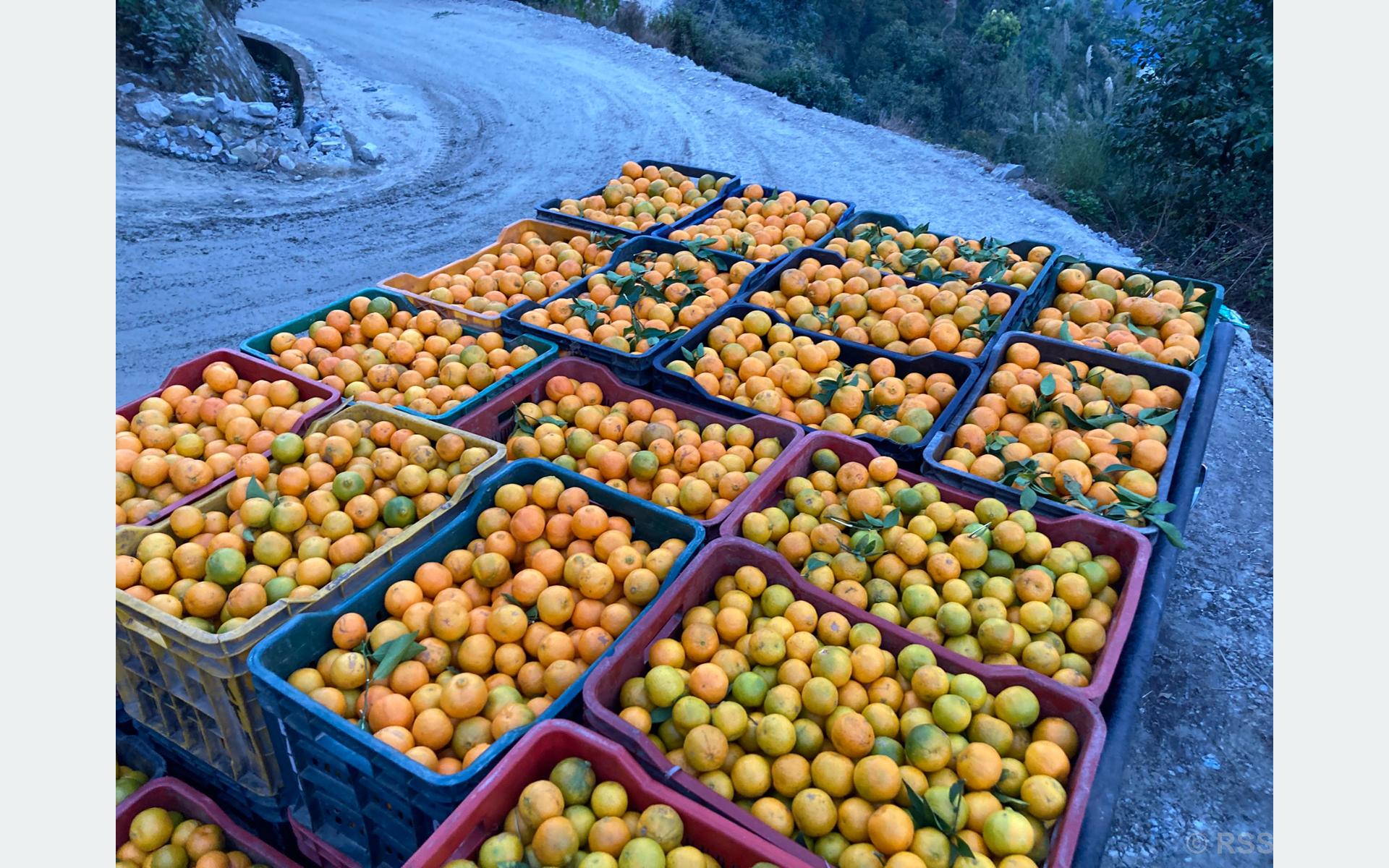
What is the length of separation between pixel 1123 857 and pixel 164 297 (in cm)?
809

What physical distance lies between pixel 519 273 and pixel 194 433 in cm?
215

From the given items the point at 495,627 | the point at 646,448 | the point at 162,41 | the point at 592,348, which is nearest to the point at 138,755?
the point at 495,627

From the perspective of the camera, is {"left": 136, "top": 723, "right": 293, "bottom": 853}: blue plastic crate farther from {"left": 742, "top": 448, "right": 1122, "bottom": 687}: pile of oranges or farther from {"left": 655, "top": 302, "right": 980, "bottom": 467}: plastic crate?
{"left": 655, "top": 302, "right": 980, "bottom": 467}: plastic crate

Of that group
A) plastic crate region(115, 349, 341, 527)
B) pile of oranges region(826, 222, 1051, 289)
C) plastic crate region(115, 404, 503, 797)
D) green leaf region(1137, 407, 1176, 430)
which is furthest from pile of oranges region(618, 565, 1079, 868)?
pile of oranges region(826, 222, 1051, 289)

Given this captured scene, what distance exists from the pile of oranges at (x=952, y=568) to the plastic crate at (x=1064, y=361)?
16cm

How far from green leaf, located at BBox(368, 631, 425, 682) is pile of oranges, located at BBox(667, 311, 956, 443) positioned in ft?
6.08

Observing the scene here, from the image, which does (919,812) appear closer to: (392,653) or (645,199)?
(392,653)

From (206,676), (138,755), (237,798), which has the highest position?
(206,676)

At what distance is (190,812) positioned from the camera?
108 inches

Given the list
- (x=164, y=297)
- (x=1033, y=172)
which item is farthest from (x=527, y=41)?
(x=164, y=297)

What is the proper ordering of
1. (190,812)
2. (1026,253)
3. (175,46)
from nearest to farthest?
(190,812), (1026,253), (175,46)

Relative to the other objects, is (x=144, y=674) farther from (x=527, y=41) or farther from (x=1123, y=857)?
(x=527, y=41)

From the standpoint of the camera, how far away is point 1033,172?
1195 centimetres

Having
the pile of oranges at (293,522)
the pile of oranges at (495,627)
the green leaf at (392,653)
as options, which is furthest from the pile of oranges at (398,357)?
the green leaf at (392,653)
